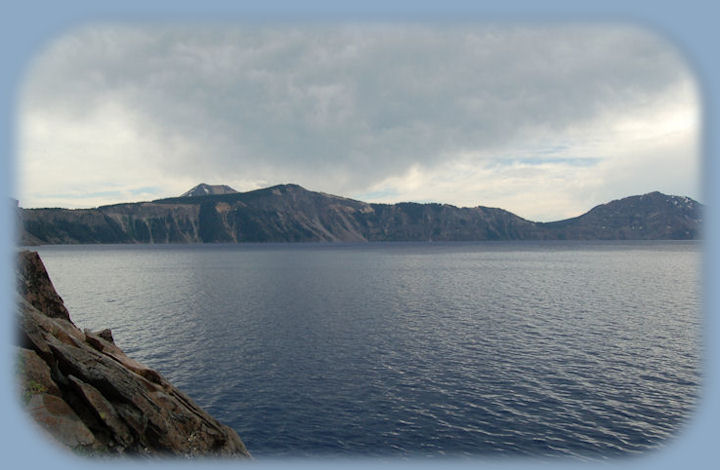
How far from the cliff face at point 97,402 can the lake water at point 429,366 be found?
562 cm

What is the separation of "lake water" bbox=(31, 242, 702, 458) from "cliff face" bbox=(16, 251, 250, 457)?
18.4 feet

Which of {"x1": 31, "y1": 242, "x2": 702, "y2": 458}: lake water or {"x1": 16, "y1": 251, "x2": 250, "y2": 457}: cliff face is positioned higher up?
{"x1": 16, "y1": 251, "x2": 250, "y2": 457}: cliff face

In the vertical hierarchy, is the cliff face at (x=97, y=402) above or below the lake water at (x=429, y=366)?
above

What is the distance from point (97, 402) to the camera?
46.6 ft

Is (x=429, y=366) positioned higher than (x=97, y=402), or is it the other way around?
(x=97, y=402)

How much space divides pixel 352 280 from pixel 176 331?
183ft

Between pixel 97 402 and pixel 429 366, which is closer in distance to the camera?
pixel 97 402

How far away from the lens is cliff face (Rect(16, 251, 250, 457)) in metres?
13.1

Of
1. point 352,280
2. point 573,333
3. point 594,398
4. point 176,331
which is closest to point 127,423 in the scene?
point 594,398

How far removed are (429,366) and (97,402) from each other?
980 inches

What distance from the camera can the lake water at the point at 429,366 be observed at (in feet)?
71.6

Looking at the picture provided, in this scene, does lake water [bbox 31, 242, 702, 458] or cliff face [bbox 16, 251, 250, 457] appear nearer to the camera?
cliff face [bbox 16, 251, 250, 457]

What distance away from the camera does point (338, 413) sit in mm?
24297

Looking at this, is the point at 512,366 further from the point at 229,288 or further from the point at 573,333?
the point at 229,288
